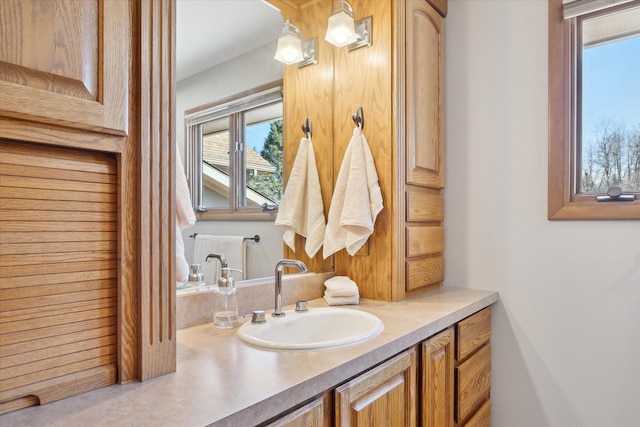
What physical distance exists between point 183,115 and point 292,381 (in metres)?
0.86

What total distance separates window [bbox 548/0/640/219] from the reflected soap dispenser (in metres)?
1.34

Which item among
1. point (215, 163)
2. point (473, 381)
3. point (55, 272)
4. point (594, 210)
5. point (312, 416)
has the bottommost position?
point (473, 381)

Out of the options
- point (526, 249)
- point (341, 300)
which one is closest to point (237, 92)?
point (341, 300)

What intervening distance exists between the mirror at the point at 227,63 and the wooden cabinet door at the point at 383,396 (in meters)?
0.60

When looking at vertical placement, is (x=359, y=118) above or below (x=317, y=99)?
below

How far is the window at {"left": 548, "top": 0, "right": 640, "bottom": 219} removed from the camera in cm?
156

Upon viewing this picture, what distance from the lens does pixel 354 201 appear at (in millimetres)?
1546

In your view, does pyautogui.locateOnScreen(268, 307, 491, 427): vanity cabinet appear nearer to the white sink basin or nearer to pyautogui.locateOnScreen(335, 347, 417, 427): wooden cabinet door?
pyautogui.locateOnScreen(335, 347, 417, 427): wooden cabinet door

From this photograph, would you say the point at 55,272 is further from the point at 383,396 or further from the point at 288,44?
the point at 288,44

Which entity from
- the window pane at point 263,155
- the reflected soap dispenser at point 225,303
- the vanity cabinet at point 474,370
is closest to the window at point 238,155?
the window pane at point 263,155

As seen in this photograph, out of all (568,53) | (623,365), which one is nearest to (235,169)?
(568,53)

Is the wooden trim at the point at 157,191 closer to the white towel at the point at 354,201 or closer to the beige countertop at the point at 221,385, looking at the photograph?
the beige countertop at the point at 221,385

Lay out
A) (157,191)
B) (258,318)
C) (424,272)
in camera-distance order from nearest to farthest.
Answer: (157,191), (258,318), (424,272)

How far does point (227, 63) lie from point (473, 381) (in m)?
1.55
